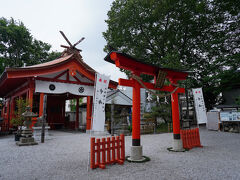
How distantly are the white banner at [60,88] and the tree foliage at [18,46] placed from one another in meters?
13.9

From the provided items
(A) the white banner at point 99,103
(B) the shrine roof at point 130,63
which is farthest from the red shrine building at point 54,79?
(A) the white banner at point 99,103

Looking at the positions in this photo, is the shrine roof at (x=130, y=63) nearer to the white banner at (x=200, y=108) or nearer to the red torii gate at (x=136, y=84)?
the red torii gate at (x=136, y=84)

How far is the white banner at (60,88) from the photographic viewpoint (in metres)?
11.7

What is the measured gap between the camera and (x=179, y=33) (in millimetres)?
20047

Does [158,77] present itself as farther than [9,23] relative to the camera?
No

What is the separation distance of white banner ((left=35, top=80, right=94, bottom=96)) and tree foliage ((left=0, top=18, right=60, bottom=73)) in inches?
547

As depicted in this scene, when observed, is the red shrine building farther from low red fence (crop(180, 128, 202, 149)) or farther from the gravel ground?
low red fence (crop(180, 128, 202, 149))

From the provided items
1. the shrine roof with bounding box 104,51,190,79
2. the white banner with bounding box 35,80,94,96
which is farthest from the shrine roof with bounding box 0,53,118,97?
the shrine roof with bounding box 104,51,190,79

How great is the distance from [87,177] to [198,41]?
21.4 meters

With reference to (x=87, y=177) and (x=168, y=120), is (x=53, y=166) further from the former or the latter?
(x=168, y=120)

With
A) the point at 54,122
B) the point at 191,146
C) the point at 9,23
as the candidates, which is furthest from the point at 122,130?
the point at 9,23

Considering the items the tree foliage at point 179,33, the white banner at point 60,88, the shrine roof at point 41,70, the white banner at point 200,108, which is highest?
the tree foliage at point 179,33

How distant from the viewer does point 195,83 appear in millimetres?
19359

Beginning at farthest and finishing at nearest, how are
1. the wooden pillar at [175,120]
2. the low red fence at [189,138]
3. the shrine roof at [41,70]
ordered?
the shrine roof at [41,70]
the low red fence at [189,138]
the wooden pillar at [175,120]
